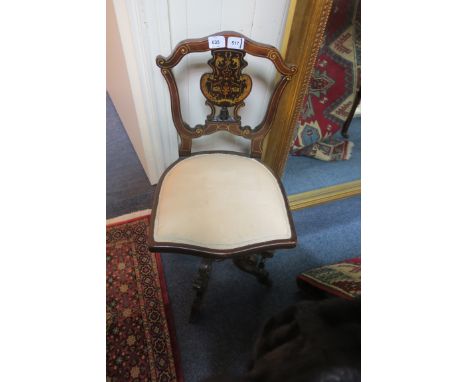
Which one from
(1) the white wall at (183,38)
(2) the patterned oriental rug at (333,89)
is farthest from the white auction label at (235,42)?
(2) the patterned oriental rug at (333,89)

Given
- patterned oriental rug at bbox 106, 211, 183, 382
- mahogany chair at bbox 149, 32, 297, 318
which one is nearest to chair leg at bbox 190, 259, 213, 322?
mahogany chair at bbox 149, 32, 297, 318

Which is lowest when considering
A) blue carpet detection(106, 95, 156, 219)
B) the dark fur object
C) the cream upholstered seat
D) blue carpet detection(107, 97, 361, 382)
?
blue carpet detection(107, 97, 361, 382)

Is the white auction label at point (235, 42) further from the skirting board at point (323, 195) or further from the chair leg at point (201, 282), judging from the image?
the skirting board at point (323, 195)

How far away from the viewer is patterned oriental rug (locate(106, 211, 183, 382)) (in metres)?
1.07

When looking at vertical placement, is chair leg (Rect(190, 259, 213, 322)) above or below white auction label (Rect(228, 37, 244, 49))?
below

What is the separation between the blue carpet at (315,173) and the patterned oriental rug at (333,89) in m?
0.04

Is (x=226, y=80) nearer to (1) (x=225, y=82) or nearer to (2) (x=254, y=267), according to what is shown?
(1) (x=225, y=82)

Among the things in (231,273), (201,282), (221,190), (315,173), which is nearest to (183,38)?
(221,190)

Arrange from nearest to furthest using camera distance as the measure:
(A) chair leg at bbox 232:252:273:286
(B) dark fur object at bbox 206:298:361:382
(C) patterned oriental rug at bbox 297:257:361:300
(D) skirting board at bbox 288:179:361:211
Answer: (B) dark fur object at bbox 206:298:361:382 → (C) patterned oriental rug at bbox 297:257:361:300 → (A) chair leg at bbox 232:252:273:286 → (D) skirting board at bbox 288:179:361:211

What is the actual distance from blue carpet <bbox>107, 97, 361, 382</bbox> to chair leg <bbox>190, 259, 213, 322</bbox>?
8cm

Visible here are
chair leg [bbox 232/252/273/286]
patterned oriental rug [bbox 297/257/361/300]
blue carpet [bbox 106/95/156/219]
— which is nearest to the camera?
patterned oriental rug [bbox 297/257/361/300]

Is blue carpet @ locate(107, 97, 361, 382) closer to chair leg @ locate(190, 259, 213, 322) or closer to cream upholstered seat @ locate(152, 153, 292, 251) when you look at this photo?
chair leg @ locate(190, 259, 213, 322)

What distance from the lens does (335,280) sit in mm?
1083
